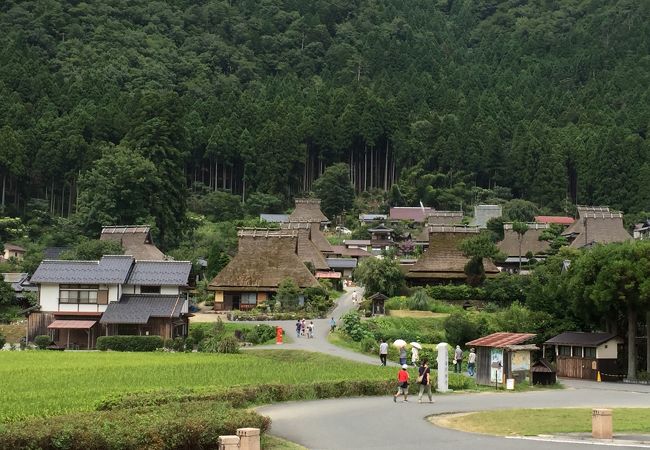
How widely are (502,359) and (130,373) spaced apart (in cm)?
1141

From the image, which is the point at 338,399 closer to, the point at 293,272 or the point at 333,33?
the point at 293,272

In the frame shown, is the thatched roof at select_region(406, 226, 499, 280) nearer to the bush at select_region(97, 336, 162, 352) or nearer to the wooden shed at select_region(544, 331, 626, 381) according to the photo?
the bush at select_region(97, 336, 162, 352)

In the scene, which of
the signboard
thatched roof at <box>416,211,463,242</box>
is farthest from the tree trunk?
thatched roof at <box>416,211,463,242</box>

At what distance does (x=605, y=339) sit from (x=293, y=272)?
2535cm

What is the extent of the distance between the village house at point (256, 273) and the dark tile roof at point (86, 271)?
28.1ft

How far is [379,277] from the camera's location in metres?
59.4

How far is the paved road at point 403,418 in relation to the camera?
2064cm

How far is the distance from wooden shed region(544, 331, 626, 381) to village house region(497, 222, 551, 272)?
32048mm

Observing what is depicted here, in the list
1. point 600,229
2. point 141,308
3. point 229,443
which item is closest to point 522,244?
→ point 600,229

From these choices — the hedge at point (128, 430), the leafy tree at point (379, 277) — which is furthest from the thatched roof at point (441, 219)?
the hedge at point (128, 430)

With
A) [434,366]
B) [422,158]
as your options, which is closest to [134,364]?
[434,366]

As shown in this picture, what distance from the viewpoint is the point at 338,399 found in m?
28.4

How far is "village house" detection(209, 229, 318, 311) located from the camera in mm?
60469

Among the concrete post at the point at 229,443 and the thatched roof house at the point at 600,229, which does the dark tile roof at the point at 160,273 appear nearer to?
the thatched roof house at the point at 600,229
